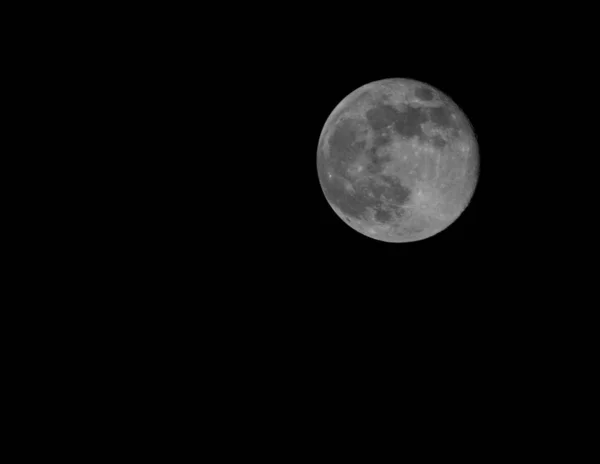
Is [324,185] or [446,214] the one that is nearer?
[446,214]

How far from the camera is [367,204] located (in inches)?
237

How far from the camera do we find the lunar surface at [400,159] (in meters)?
5.70

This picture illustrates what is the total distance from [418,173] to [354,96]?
54.6 inches

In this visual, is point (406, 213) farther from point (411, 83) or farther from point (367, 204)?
point (411, 83)

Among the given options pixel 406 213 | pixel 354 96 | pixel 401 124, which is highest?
pixel 354 96

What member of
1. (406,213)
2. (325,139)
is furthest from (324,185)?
(406,213)

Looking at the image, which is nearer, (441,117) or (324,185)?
(441,117)

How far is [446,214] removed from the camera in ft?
19.8

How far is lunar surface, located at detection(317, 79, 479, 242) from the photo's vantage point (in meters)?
5.70

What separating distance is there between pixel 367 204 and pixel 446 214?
3.25 ft

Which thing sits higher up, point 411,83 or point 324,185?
point 411,83

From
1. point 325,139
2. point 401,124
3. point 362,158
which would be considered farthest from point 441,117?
point 325,139

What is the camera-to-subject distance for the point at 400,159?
223 inches

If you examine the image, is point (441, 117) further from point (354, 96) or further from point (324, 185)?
point (324, 185)
